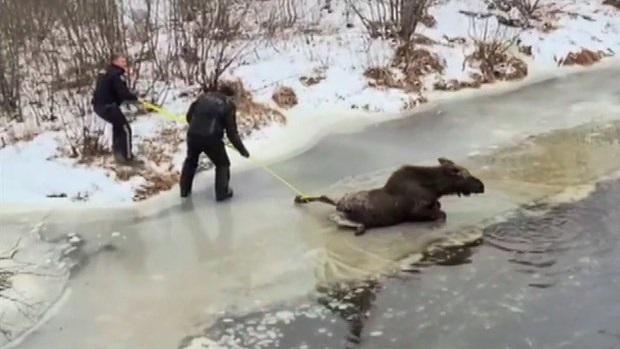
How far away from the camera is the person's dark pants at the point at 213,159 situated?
11.7m

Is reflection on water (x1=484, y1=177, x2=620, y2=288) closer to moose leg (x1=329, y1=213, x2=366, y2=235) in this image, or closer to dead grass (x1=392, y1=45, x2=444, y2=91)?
moose leg (x1=329, y1=213, x2=366, y2=235)

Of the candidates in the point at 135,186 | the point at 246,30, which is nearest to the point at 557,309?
the point at 135,186

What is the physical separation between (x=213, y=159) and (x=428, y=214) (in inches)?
120

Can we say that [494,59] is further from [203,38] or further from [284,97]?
[203,38]

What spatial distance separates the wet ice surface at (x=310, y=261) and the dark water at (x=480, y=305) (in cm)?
2

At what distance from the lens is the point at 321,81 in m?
17.6

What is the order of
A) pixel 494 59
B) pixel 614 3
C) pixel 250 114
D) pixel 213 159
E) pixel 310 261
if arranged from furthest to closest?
pixel 614 3
pixel 494 59
pixel 250 114
pixel 213 159
pixel 310 261

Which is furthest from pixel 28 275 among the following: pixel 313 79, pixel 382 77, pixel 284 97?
pixel 382 77

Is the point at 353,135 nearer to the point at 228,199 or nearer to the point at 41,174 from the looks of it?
the point at 228,199

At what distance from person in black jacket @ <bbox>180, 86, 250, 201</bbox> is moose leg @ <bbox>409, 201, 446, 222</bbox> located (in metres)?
2.50

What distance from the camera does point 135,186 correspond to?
12258mm

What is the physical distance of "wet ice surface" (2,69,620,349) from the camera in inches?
320

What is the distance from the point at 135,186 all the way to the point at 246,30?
8.34 m

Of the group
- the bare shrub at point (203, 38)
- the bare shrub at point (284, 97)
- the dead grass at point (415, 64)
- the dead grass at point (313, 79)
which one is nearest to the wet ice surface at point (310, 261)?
the bare shrub at point (284, 97)
